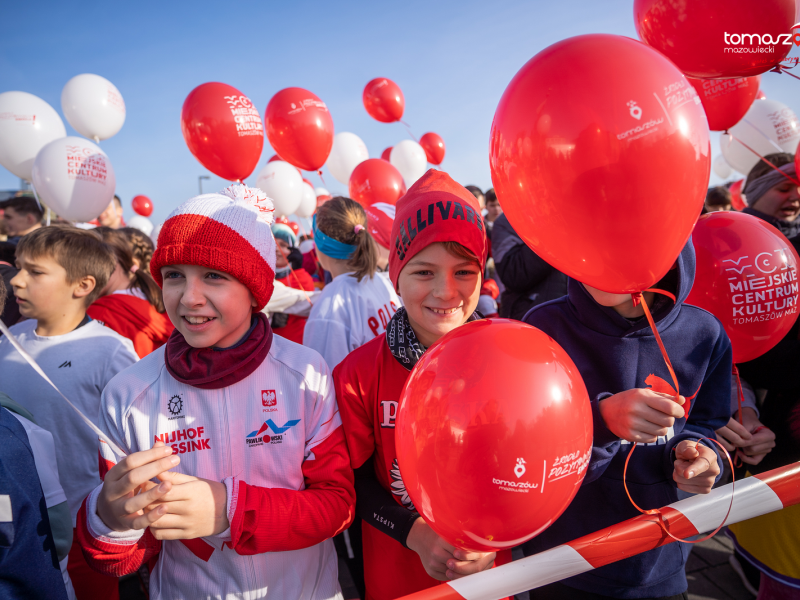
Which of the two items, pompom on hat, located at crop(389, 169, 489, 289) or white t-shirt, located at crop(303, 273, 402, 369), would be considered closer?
pompom on hat, located at crop(389, 169, 489, 289)

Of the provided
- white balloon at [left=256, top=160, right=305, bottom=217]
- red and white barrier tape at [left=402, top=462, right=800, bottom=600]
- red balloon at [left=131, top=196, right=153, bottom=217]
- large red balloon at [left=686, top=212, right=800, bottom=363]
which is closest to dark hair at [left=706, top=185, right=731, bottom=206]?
large red balloon at [left=686, top=212, right=800, bottom=363]

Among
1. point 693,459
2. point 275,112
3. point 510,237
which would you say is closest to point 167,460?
point 693,459

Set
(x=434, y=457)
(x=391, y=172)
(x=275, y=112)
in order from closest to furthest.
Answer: (x=434, y=457), (x=275, y=112), (x=391, y=172)

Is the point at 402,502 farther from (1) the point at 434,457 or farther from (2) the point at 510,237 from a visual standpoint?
(2) the point at 510,237

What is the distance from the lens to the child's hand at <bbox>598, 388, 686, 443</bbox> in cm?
106

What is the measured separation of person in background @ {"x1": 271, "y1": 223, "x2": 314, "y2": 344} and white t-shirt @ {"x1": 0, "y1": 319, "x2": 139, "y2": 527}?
1.07 meters

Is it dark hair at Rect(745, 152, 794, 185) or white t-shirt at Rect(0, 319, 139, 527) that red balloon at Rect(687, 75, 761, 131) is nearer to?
dark hair at Rect(745, 152, 794, 185)

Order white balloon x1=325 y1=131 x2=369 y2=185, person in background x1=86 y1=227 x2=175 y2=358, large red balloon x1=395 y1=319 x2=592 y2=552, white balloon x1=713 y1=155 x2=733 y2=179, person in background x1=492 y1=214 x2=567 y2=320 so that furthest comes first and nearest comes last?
1. white balloon x1=713 y1=155 x2=733 y2=179
2. white balloon x1=325 y1=131 x2=369 y2=185
3. person in background x1=492 y1=214 x2=567 y2=320
4. person in background x1=86 y1=227 x2=175 y2=358
5. large red balloon x1=395 y1=319 x2=592 y2=552

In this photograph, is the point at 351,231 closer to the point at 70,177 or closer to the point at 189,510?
the point at 189,510

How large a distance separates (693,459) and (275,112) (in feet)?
15.9

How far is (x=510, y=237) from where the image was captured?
11.7ft

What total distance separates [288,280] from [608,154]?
444cm

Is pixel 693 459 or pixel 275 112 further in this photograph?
pixel 275 112

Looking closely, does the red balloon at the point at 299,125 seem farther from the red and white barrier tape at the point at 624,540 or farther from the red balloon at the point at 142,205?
the red balloon at the point at 142,205
